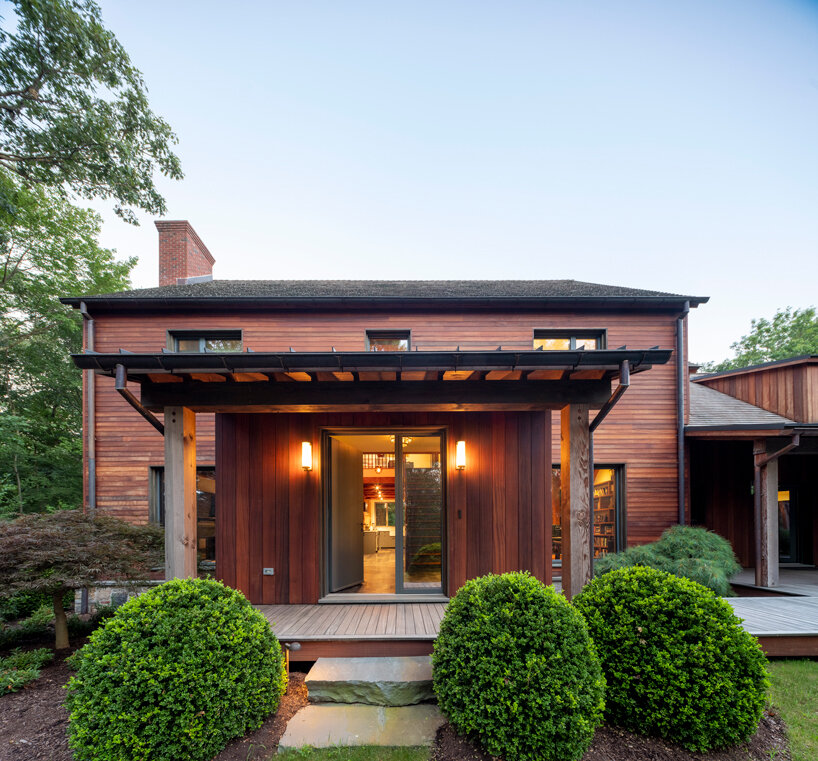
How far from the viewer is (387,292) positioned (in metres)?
8.38

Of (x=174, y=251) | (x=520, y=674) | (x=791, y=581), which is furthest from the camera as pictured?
(x=174, y=251)

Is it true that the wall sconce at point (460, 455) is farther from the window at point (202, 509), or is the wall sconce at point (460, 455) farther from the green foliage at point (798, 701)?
the window at point (202, 509)

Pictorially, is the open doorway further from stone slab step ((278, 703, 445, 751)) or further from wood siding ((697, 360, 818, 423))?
wood siding ((697, 360, 818, 423))

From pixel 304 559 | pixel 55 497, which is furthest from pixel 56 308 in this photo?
pixel 304 559

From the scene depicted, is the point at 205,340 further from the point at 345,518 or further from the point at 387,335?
the point at 345,518

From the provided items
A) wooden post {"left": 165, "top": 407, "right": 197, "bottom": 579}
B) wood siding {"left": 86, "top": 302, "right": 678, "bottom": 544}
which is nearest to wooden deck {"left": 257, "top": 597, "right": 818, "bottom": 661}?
wooden post {"left": 165, "top": 407, "right": 197, "bottom": 579}

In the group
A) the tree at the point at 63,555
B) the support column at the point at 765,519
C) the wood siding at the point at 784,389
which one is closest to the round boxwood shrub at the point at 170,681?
the tree at the point at 63,555

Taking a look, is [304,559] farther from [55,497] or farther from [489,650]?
[55,497]

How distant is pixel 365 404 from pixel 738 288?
26.4 meters

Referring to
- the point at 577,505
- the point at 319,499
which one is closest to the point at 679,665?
the point at 577,505

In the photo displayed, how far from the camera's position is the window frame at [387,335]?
7.86 meters

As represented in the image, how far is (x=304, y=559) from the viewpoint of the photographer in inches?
196

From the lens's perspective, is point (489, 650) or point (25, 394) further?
point (25, 394)

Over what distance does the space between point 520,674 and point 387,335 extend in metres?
6.10
